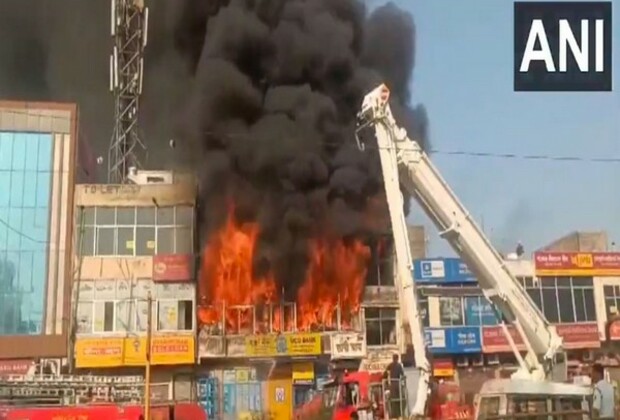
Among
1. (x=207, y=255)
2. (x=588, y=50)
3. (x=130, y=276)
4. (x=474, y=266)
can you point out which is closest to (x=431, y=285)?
(x=207, y=255)

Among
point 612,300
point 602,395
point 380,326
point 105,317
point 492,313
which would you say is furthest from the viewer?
point 612,300

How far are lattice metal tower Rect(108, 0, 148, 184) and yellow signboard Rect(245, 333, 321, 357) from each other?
1164 cm

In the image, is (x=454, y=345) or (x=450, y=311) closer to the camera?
(x=454, y=345)

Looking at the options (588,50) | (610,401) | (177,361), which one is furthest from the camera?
(177,361)

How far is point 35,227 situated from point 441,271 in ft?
54.9

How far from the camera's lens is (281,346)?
3009cm

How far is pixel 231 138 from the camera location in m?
31.9

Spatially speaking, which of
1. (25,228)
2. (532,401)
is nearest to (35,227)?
(25,228)

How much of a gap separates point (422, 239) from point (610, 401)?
27690mm

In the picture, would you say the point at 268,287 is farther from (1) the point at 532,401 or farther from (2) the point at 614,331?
(1) the point at 532,401

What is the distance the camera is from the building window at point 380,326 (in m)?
31.9

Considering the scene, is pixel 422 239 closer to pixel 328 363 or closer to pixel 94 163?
pixel 328 363

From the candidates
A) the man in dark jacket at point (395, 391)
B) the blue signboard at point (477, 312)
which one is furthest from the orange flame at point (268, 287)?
the man in dark jacket at point (395, 391)

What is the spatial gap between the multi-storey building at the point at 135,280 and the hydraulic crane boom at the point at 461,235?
14.3 meters
